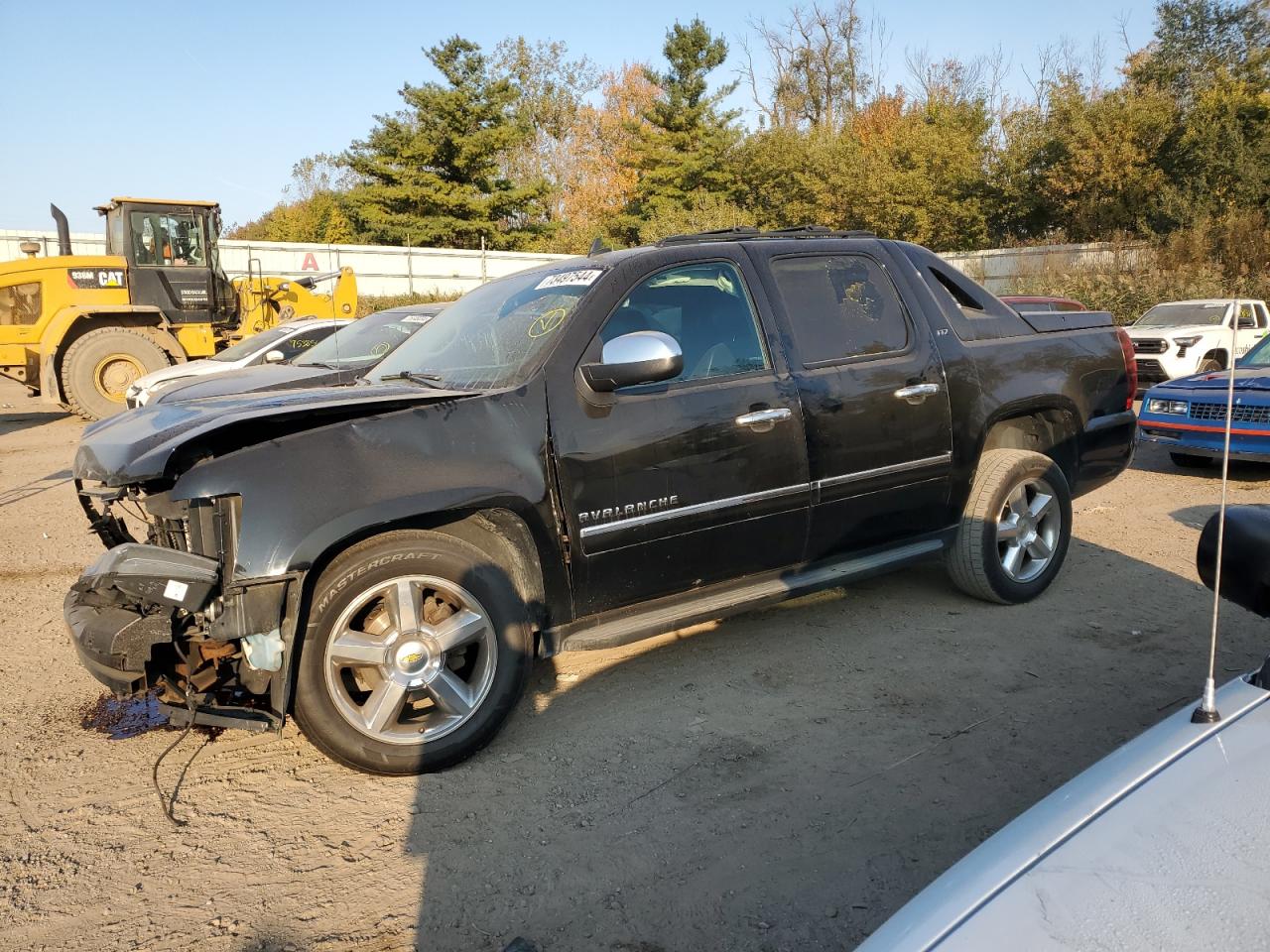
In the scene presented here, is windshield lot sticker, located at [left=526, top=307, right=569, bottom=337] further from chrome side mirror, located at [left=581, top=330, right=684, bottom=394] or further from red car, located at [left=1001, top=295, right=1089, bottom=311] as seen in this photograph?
red car, located at [left=1001, top=295, right=1089, bottom=311]

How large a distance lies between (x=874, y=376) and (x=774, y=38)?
163 feet

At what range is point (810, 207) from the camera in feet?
129

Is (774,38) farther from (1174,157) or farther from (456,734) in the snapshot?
(456,734)

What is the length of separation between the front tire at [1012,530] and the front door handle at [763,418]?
4.58 ft

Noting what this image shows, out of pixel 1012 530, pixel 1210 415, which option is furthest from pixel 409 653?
pixel 1210 415

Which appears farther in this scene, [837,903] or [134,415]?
[134,415]

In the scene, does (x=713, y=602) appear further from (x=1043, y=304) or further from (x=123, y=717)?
(x=1043, y=304)

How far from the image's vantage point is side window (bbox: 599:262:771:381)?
155 inches

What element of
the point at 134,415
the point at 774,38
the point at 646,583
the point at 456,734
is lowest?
the point at 456,734

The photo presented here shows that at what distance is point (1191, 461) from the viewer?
30.2ft

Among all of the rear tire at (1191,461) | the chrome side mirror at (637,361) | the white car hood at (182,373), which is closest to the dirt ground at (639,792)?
the chrome side mirror at (637,361)

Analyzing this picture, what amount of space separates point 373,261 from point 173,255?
15552mm

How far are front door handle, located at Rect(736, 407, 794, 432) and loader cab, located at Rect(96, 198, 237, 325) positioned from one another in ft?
46.7

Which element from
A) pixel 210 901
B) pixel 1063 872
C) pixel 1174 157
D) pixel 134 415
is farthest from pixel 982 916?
pixel 1174 157
